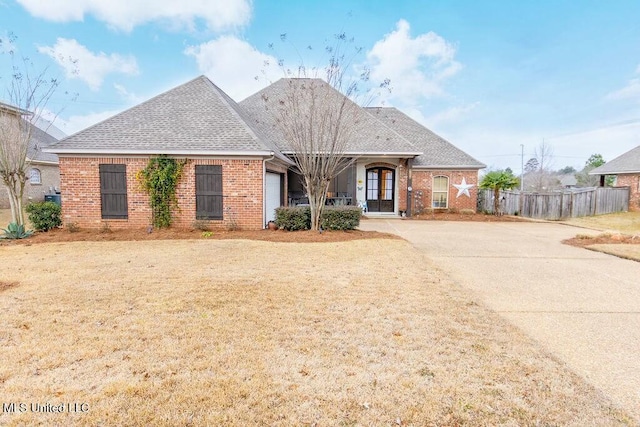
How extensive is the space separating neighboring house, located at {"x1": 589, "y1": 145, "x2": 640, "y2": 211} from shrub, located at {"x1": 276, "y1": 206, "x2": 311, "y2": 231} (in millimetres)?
22428

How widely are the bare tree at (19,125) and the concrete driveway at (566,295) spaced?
40.4 feet

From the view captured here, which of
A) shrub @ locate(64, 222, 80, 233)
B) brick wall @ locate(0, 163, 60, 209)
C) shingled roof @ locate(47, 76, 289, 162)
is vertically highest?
shingled roof @ locate(47, 76, 289, 162)

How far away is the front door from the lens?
1650 centimetres

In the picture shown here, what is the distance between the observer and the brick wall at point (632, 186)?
1961 centimetres

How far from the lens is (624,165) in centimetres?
2139

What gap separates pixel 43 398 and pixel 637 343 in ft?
18.3

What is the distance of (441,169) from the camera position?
16.7 meters

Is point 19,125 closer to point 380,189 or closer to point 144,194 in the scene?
point 144,194

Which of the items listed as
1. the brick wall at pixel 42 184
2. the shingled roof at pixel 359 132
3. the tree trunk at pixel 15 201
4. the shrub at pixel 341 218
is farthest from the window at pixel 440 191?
the brick wall at pixel 42 184

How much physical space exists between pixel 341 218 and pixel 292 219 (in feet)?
5.18

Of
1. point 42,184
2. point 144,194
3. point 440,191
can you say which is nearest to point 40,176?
point 42,184

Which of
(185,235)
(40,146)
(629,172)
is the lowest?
(185,235)

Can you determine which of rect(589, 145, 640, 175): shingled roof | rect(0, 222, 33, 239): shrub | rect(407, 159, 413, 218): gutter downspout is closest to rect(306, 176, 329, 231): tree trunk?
rect(407, 159, 413, 218): gutter downspout

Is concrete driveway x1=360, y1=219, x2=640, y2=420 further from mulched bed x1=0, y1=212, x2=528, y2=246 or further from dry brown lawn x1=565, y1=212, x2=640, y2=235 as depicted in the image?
dry brown lawn x1=565, y1=212, x2=640, y2=235
